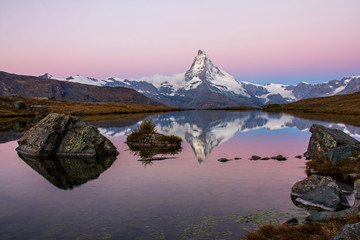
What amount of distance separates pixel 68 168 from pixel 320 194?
23.3m

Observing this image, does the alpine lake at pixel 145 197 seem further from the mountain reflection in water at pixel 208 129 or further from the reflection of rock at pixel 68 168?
the mountain reflection in water at pixel 208 129

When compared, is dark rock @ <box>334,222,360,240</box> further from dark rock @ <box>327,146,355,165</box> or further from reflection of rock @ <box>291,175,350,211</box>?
dark rock @ <box>327,146,355,165</box>

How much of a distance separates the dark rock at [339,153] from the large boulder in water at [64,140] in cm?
2564

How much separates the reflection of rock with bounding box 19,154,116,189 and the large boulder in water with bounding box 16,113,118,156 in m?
1.49

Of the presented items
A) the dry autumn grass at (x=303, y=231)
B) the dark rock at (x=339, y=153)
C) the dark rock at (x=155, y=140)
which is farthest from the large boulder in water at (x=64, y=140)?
the dry autumn grass at (x=303, y=231)

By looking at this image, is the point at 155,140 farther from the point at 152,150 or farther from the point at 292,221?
the point at 292,221

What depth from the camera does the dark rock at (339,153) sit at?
28.1 m

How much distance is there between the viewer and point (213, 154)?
37.7 m

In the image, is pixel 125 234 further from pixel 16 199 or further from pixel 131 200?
pixel 16 199

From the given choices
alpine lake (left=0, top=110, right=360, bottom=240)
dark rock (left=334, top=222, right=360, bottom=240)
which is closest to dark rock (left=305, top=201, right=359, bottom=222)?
alpine lake (left=0, top=110, right=360, bottom=240)

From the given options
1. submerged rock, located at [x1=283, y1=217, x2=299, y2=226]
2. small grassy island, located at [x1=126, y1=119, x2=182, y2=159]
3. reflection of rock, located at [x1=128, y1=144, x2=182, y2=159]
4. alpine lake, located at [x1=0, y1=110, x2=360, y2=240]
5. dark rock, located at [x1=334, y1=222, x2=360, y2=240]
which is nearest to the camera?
dark rock, located at [x1=334, y1=222, x2=360, y2=240]

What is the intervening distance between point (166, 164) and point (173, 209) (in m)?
13.6

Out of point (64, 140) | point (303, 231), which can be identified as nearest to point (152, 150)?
point (64, 140)

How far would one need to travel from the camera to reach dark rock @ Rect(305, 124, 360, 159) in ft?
102
